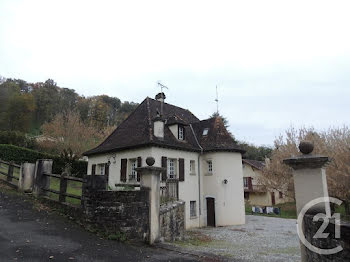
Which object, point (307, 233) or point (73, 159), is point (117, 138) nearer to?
point (73, 159)

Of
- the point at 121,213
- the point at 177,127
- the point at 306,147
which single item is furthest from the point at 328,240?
A: the point at 177,127

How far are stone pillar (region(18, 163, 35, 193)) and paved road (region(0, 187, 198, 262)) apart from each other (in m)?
3.15

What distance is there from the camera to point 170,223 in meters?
9.97

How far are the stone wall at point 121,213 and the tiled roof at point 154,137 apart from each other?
9.15 metres

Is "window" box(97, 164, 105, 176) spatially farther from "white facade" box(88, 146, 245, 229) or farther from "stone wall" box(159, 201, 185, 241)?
"stone wall" box(159, 201, 185, 241)

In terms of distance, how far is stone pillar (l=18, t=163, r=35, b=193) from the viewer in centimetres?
1180

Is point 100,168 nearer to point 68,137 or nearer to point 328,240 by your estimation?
point 68,137

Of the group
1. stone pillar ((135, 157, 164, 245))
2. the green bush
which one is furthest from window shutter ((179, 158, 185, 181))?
the green bush

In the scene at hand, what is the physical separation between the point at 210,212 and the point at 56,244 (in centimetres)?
1563

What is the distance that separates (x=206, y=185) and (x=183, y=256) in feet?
49.3

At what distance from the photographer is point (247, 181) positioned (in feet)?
132

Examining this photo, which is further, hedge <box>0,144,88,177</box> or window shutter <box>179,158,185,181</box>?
hedge <box>0,144,88,177</box>

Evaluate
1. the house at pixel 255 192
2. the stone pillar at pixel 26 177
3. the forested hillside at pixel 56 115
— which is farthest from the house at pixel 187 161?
the house at pixel 255 192

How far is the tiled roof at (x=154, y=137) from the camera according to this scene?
18391 mm
